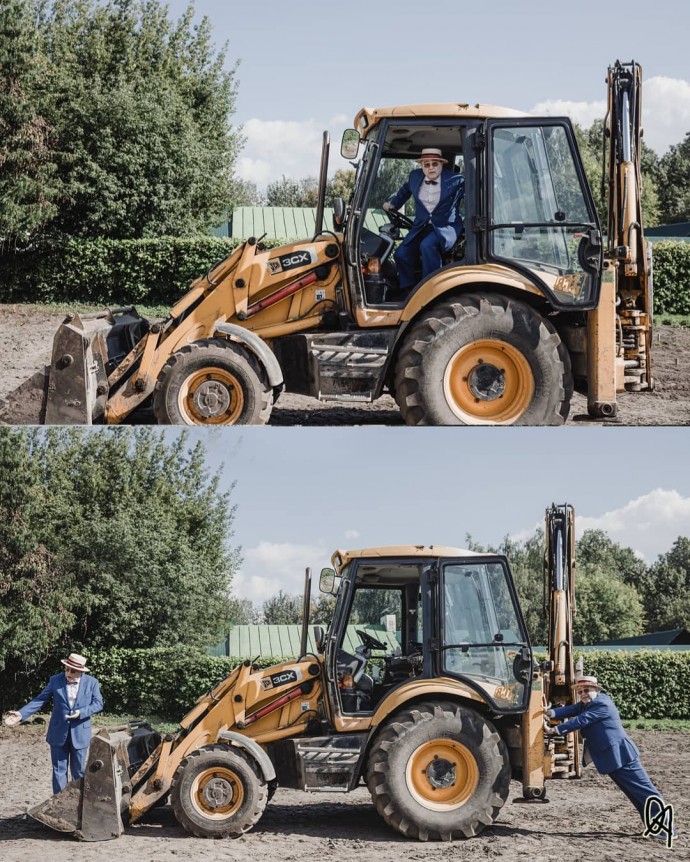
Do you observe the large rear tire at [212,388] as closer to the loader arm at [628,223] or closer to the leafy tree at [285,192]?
the loader arm at [628,223]

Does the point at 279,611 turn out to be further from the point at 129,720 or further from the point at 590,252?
the point at 590,252

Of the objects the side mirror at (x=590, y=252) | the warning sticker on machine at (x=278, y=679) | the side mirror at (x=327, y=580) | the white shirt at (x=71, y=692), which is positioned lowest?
the white shirt at (x=71, y=692)

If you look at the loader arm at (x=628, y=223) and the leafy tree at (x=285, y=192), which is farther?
the leafy tree at (x=285, y=192)

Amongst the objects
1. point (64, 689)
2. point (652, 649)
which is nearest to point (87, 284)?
point (652, 649)

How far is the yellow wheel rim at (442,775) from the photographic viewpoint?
8570 mm

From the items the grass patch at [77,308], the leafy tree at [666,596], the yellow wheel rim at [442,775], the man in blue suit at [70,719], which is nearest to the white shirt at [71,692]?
the man in blue suit at [70,719]

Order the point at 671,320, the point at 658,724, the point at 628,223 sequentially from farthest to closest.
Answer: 1. the point at 671,320
2. the point at 658,724
3. the point at 628,223

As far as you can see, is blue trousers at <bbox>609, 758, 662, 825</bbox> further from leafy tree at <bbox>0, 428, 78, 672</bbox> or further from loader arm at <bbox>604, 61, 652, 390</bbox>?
leafy tree at <bbox>0, 428, 78, 672</bbox>

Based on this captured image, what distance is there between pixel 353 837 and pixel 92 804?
6.61 ft

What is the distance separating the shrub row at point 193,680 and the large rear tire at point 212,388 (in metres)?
9.76

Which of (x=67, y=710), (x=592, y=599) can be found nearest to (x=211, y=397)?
(x=67, y=710)

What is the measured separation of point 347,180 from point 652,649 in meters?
38.5

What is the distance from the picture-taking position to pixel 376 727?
8.69 metres

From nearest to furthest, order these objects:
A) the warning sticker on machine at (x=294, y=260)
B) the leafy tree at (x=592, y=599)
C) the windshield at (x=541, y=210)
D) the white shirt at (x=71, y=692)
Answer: the windshield at (x=541, y=210) < the white shirt at (x=71, y=692) < the warning sticker on machine at (x=294, y=260) < the leafy tree at (x=592, y=599)
